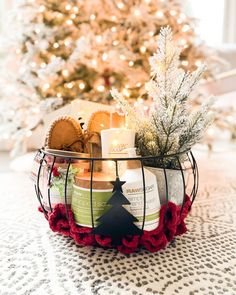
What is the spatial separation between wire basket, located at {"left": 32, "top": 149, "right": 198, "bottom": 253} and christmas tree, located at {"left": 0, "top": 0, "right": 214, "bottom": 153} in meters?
0.82

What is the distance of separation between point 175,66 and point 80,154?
243 mm

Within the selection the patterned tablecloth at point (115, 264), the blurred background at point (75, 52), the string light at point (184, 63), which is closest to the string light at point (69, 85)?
the blurred background at point (75, 52)

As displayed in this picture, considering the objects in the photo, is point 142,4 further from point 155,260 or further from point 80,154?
point 155,260

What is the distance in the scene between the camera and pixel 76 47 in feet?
4.37

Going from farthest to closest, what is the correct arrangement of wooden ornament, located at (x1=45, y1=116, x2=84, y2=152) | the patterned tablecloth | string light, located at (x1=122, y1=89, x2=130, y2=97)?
string light, located at (x1=122, y1=89, x2=130, y2=97) → wooden ornament, located at (x1=45, y1=116, x2=84, y2=152) → the patterned tablecloth

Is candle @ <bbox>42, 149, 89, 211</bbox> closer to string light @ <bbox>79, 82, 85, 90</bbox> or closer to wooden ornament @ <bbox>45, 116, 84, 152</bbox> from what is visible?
wooden ornament @ <bbox>45, 116, 84, 152</bbox>

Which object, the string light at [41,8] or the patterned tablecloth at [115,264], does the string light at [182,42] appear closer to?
the string light at [41,8]

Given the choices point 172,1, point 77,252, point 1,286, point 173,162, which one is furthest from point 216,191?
point 172,1

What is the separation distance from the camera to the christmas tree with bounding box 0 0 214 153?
1.36 m

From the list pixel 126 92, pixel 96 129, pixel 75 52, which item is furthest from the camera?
pixel 126 92

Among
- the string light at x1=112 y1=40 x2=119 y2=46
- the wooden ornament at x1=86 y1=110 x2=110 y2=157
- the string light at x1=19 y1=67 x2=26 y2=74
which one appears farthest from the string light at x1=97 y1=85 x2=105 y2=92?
the wooden ornament at x1=86 y1=110 x2=110 y2=157

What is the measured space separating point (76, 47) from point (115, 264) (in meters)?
1.07

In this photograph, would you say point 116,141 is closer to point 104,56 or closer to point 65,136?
point 65,136

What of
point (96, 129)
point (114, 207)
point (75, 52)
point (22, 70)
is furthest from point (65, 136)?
point (22, 70)
